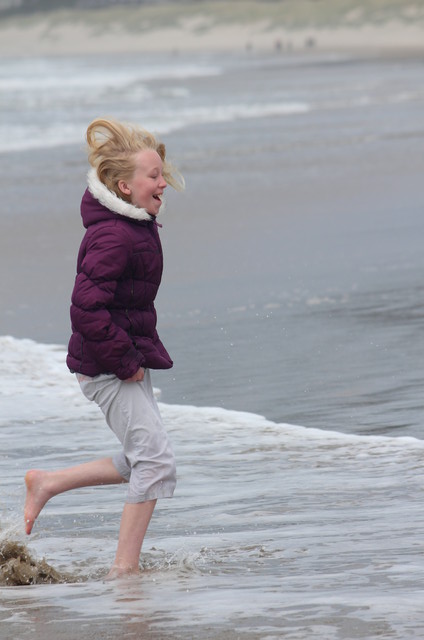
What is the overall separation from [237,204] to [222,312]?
559 centimetres

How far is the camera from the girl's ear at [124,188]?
388cm

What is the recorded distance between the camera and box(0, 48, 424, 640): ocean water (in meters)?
3.42

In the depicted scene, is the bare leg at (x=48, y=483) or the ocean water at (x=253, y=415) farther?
A: the bare leg at (x=48, y=483)

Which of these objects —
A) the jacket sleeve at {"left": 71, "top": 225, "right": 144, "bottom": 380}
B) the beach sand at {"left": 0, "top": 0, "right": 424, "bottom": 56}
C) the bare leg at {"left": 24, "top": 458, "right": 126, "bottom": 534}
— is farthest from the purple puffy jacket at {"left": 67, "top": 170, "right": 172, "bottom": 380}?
the beach sand at {"left": 0, "top": 0, "right": 424, "bottom": 56}

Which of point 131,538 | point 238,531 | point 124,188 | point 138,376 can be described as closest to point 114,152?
point 124,188

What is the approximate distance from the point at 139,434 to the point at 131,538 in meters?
0.33

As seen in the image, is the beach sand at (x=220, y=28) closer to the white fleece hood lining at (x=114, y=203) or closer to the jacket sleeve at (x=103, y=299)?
the white fleece hood lining at (x=114, y=203)

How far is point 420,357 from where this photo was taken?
264 inches

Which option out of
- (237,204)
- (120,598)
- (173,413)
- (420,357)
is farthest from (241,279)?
(120,598)

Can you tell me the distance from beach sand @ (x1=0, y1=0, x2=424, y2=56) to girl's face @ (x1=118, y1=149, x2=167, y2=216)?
78365 millimetres

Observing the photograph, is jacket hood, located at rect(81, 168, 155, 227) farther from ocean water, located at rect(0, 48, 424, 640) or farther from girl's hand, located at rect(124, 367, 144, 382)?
ocean water, located at rect(0, 48, 424, 640)

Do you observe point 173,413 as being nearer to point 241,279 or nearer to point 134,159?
point 134,159

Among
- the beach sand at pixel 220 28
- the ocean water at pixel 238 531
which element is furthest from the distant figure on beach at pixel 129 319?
the beach sand at pixel 220 28

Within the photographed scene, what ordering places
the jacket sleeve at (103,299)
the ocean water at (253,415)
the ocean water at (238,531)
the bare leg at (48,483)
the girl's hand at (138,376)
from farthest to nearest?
the bare leg at (48,483) < the girl's hand at (138,376) < the jacket sleeve at (103,299) < the ocean water at (253,415) < the ocean water at (238,531)
